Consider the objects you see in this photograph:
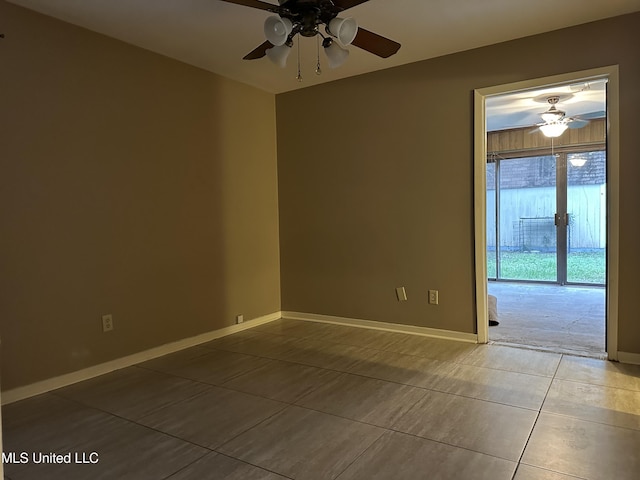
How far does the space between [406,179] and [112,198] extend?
243 cm

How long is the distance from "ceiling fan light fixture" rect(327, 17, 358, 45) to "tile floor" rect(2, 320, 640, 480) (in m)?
1.99

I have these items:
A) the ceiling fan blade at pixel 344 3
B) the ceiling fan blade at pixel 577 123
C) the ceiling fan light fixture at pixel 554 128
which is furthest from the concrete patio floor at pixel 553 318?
the ceiling fan blade at pixel 344 3

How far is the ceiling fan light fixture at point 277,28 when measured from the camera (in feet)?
7.17

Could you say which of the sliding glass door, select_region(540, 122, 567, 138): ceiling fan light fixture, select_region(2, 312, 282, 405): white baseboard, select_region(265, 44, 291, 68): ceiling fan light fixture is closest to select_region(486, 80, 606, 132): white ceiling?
select_region(540, 122, 567, 138): ceiling fan light fixture

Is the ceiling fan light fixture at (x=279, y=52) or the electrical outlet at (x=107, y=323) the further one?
the electrical outlet at (x=107, y=323)

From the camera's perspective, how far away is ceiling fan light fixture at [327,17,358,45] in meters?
2.16

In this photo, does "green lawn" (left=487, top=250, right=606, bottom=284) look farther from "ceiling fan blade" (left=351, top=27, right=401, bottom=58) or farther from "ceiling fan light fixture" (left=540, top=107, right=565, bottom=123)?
"ceiling fan blade" (left=351, top=27, right=401, bottom=58)

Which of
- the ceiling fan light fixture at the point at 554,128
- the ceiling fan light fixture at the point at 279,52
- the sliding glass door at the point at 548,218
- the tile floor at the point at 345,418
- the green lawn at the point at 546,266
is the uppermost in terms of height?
the ceiling fan light fixture at the point at 554,128

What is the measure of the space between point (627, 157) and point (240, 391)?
306cm

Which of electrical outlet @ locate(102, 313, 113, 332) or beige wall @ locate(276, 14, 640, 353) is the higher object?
beige wall @ locate(276, 14, 640, 353)

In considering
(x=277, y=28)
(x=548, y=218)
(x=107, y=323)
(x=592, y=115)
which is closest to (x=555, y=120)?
(x=592, y=115)

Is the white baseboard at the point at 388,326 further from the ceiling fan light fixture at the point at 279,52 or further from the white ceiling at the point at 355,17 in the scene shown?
the ceiling fan light fixture at the point at 279,52

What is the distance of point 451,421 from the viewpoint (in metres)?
2.31

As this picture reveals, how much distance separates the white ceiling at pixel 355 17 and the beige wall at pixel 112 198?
188 millimetres
